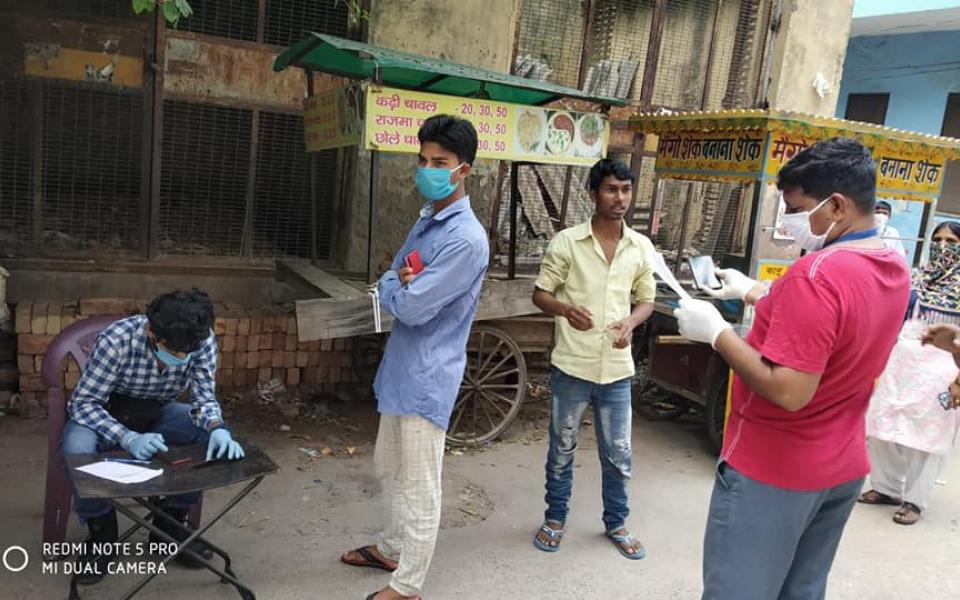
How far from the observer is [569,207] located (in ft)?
21.0

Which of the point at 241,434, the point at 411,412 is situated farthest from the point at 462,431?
the point at 411,412

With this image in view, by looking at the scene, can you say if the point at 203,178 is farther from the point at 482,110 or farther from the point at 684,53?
the point at 684,53

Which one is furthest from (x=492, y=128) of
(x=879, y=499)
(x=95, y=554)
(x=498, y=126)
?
(x=879, y=499)

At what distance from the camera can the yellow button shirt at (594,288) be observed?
328 cm

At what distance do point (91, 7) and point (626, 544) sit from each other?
4874 millimetres

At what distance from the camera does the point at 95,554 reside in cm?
286

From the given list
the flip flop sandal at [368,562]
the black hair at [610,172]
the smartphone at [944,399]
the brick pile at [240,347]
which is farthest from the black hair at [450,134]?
the smartphone at [944,399]

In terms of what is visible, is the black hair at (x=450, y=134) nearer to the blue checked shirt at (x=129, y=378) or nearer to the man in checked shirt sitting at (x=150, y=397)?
the man in checked shirt sitting at (x=150, y=397)

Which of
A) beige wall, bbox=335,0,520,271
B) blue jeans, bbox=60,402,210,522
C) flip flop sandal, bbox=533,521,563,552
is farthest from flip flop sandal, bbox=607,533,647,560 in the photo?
beige wall, bbox=335,0,520,271

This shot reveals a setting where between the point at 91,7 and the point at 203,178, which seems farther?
the point at 203,178

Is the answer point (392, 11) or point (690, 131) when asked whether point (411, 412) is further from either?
point (392, 11)

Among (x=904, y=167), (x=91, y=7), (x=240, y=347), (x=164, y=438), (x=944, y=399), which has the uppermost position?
(x=91, y=7)

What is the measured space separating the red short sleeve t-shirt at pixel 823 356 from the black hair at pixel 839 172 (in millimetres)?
147

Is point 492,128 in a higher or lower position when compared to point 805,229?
higher
